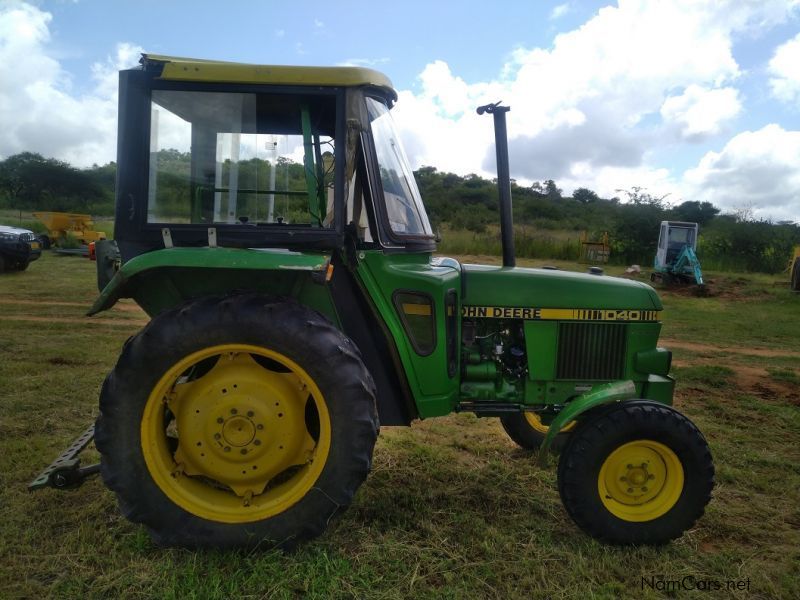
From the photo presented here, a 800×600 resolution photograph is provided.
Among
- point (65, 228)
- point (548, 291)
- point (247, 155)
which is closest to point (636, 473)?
point (548, 291)

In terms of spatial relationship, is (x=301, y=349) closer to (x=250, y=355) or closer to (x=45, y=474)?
(x=250, y=355)

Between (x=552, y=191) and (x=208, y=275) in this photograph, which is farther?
(x=552, y=191)

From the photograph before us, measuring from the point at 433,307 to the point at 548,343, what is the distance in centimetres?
75

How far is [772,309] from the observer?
13.5 metres

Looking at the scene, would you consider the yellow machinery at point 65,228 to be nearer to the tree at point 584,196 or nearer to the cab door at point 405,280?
the cab door at point 405,280

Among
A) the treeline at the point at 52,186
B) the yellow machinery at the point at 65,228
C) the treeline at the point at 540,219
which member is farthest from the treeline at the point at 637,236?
the treeline at the point at 52,186

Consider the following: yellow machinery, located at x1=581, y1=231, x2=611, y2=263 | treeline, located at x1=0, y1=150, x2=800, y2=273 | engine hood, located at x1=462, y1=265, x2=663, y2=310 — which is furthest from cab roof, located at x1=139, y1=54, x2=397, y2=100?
yellow machinery, located at x1=581, y1=231, x2=611, y2=263

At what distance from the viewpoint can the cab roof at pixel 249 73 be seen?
264 centimetres

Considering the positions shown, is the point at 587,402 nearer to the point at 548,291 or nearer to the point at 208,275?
the point at 548,291

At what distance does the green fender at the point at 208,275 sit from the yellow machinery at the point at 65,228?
19556mm

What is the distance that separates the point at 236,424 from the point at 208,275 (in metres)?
0.72

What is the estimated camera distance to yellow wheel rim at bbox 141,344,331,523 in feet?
8.54

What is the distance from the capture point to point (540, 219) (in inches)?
1406

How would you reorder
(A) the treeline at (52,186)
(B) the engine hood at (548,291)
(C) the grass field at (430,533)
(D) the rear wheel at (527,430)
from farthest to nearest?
1. (A) the treeline at (52,186)
2. (D) the rear wheel at (527,430)
3. (B) the engine hood at (548,291)
4. (C) the grass field at (430,533)
